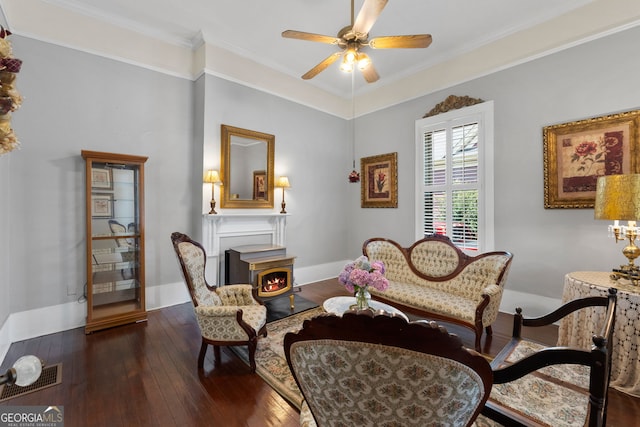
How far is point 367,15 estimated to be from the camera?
94.9 inches

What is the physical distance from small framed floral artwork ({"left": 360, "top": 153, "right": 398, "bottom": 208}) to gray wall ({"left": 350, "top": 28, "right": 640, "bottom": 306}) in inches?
56.8

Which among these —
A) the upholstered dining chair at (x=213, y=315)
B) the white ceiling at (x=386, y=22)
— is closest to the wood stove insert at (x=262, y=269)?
the upholstered dining chair at (x=213, y=315)

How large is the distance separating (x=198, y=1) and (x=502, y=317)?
17.8ft

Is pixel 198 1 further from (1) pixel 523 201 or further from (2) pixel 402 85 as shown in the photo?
(1) pixel 523 201

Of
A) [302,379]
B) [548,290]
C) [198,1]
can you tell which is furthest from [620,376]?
[198,1]

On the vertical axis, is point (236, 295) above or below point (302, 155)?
below

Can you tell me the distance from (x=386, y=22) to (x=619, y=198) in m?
3.09

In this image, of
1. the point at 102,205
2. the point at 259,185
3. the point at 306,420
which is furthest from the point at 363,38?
the point at 102,205

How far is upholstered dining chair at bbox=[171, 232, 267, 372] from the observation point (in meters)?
2.33

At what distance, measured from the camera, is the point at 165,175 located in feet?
12.5

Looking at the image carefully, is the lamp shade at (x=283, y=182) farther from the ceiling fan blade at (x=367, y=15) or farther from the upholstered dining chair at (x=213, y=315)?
the ceiling fan blade at (x=367, y=15)

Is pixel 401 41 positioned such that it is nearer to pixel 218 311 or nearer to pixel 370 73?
pixel 370 73

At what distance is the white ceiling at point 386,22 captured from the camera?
10.3 feet
